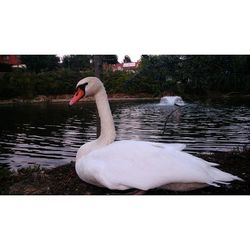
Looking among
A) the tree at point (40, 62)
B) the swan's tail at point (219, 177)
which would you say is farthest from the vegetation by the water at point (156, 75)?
the swan's tail at point (219, 177)

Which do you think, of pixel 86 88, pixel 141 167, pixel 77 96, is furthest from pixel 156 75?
pixel 141 167

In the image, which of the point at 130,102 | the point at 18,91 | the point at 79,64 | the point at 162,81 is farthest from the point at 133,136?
the point at 18,91

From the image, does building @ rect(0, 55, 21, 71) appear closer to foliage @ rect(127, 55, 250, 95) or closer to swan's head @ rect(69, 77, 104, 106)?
swan's head @ rect(69, 77, 104, 106)

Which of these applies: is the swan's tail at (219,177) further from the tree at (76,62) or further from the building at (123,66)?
the tree at (76,62)

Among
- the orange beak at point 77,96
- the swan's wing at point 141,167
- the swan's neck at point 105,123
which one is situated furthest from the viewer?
the swan's neck at point 105,123

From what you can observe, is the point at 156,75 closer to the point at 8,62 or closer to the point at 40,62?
the point at 40,62

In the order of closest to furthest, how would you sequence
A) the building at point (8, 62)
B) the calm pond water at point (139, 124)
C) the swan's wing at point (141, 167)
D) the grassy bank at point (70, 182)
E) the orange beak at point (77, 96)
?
the swan's wing at point (141, 167), the grassy bank at point (70, 182), the orange beak at point (77, 96), the building at point (8, 62), the calm pond water at point (139, 124)
